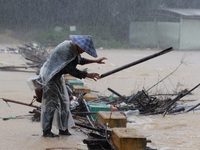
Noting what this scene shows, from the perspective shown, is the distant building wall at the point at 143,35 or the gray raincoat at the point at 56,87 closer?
the gray raincoat at the point at 56,87

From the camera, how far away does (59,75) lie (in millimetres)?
4586

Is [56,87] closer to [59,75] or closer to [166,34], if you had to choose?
[59,75]

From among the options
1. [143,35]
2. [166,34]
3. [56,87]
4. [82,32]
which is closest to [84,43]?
[56,87]

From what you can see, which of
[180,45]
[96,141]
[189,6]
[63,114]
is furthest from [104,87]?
[189,6]

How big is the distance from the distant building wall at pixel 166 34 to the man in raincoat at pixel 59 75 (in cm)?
2872

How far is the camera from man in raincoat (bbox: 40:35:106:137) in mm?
4484

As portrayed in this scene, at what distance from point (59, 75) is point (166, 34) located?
30.2 meters

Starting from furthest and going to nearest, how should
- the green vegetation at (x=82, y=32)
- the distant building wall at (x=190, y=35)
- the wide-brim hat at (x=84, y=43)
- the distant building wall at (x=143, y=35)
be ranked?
1. the distant building wall at (x=143, y=35)
2. the green vegetation at (x=82, y=32)
3. the distant building wall at (x=190, y=35)
4. the wide-brim hat at (x=84, y=43)

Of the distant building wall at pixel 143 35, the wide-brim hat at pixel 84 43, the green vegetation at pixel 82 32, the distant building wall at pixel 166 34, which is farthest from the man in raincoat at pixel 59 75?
the distant building wall at pixel 143 35

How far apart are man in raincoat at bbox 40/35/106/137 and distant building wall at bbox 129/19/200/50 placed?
1131 inches

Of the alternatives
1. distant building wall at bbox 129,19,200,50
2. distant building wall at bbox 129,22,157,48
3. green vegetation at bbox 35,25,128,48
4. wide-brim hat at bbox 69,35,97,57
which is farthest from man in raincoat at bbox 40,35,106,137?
distant building wall at bbox 129,22,157,48

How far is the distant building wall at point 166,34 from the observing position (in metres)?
32.3

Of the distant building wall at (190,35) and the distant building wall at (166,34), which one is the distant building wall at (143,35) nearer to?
the distant building wall at (166,34)

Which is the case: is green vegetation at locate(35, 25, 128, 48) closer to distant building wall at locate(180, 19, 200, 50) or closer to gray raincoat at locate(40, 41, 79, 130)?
distant building wall at locate(180, 19, 200, 50)
